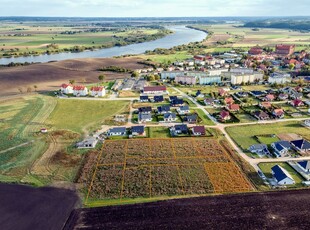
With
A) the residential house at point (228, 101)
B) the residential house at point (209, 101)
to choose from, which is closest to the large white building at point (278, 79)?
the residential house at point (228, 101)

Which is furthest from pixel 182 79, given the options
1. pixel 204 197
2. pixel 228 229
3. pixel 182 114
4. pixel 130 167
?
pixel 228 229

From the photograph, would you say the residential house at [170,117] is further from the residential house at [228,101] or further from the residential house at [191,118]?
the residential house at [228,101]

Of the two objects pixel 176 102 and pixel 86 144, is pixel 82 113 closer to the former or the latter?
pixel 86 144

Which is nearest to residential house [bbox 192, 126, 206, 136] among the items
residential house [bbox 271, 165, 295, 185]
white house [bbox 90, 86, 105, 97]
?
residential house [bbox 271, 165, 295, 185]

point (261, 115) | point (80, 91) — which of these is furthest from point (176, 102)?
point (80, 91)

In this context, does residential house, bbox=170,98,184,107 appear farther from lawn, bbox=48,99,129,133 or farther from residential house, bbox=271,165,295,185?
residential house, bbox=271,165,295,185

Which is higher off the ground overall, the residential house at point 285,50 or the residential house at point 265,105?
the residential house at point 285,50

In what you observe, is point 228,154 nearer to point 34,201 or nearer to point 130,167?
point 130,167
